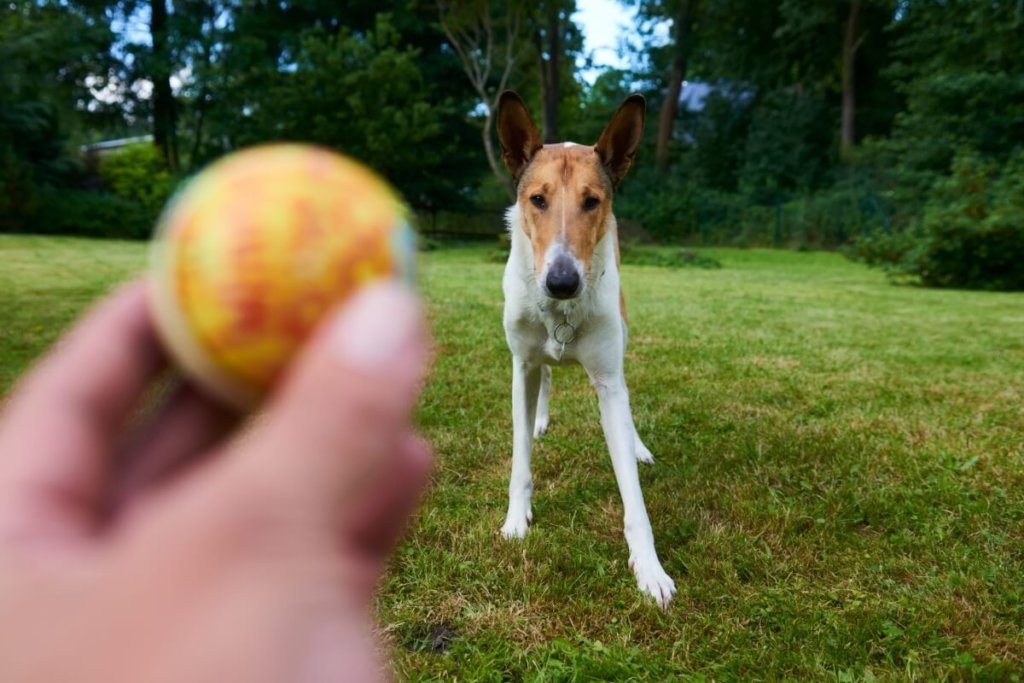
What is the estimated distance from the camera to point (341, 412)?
64 cm

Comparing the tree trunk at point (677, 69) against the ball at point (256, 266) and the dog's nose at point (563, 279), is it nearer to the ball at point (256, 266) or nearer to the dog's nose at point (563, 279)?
the dog's nose at point (563, 279)

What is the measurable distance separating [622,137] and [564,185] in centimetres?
61

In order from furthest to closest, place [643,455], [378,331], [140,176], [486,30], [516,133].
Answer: [140,176] → [486,30] → [643,455] → [516,133] → [378,331]

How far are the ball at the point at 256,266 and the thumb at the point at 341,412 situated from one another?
0.06m

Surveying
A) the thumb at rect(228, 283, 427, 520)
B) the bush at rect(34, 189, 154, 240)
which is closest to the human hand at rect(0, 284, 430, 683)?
the thumb at rect(228, 283, 427, 520)

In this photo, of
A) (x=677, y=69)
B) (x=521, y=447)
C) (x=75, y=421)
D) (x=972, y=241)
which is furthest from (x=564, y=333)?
(x=677, y=69)

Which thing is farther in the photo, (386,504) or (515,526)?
(515,526)

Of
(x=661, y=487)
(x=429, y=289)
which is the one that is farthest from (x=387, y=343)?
(x=429, y=289)

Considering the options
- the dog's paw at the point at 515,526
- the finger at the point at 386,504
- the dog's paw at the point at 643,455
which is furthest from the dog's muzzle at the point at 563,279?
the finger at the point at 386,504

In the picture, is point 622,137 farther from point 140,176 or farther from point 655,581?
point 140,176

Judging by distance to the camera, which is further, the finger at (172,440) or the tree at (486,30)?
the tree at (486,30)

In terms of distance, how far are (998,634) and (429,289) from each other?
30.0 feet

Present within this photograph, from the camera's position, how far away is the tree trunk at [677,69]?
32375 mm

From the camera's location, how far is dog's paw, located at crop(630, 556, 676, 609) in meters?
2.52
